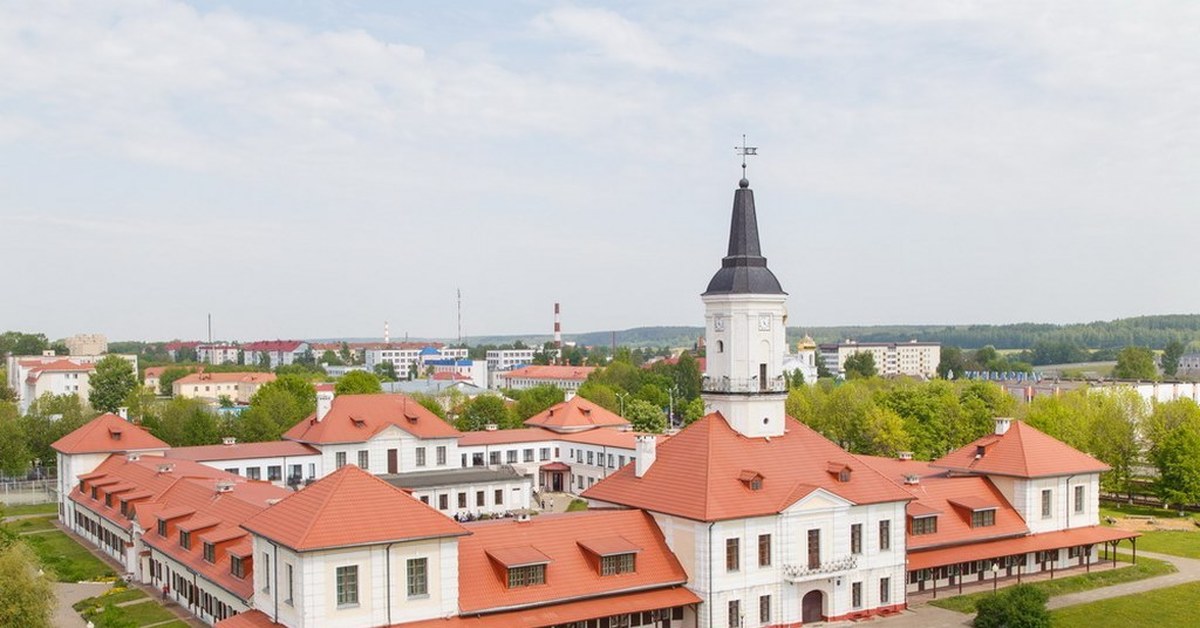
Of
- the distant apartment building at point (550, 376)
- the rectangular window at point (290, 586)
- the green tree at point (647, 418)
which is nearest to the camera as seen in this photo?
the rectangular window at point (290, 586)

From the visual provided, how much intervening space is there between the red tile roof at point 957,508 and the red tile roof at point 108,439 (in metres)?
42.7

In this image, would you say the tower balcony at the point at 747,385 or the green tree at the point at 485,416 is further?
the green tree at the point at 485,416

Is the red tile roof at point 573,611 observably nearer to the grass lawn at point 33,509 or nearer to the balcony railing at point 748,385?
the balcony railing at point 748,385

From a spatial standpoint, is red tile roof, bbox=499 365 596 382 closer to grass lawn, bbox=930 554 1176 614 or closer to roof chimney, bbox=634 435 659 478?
grass lawn, bbox=930 554 1176 614

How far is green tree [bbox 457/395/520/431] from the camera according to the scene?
91.6m

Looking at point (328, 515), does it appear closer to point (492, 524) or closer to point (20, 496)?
point (492, 524)

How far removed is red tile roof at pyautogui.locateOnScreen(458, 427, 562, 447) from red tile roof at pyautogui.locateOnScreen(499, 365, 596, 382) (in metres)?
94.5

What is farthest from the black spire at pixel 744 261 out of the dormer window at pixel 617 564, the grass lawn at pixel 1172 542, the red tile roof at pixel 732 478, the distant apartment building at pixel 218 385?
the distant apartment building at pixel 218 385

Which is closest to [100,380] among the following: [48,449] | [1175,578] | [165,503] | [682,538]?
[48,449]

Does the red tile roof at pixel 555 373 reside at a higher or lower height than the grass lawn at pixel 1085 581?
higher

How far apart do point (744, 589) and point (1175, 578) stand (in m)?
21.9

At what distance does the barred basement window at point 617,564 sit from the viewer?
114ft

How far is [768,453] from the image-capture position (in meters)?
39.3

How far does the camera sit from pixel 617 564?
35.2 m
